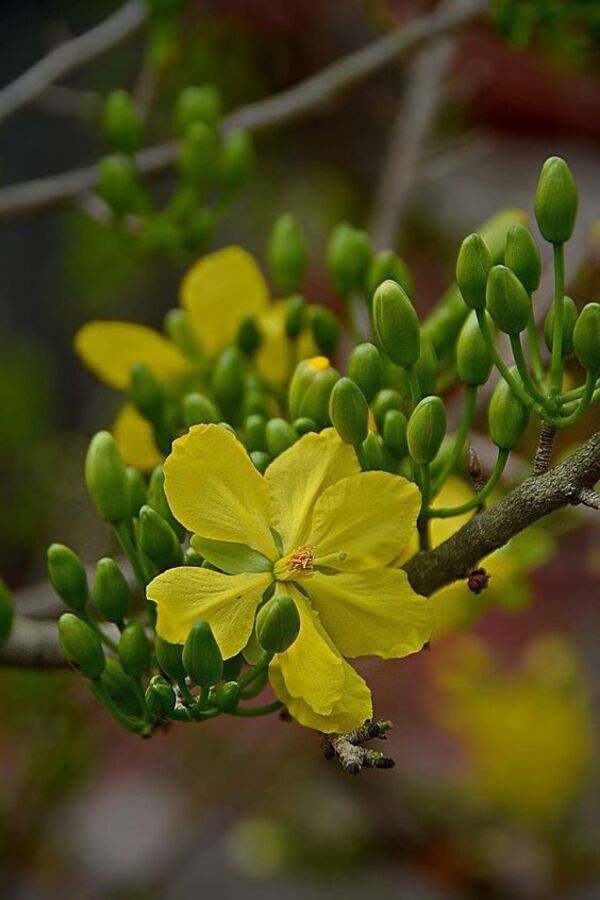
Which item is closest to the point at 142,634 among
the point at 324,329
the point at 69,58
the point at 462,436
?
the point at 462,436

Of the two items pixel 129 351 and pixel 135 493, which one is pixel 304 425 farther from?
pixel 129 351

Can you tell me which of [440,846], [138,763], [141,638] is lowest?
[138,763]

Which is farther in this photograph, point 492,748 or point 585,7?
point 492,748

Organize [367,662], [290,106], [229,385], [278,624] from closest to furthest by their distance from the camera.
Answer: [278,624]
[229,385]
[290,106]
[367,662]

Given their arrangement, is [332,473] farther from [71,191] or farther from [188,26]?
[188,26]

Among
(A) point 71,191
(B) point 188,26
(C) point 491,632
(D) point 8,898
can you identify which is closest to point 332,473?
(A) point 71,191

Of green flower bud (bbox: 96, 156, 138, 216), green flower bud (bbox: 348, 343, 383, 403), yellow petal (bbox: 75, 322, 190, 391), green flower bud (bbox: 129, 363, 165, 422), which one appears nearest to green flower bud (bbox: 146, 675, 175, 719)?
green flower bud (bbox: 348, 343, 383, 403)
